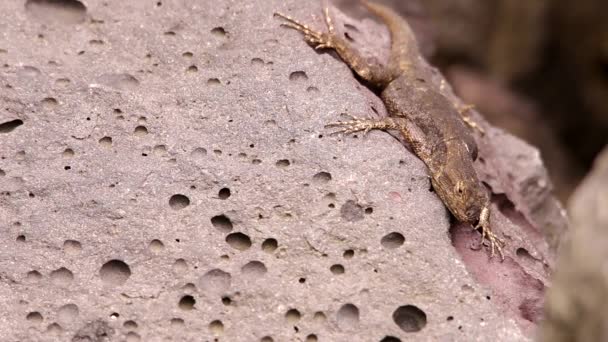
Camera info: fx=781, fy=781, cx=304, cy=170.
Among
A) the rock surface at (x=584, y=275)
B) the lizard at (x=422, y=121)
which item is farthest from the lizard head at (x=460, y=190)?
the rock surface at (x=584, y=275)

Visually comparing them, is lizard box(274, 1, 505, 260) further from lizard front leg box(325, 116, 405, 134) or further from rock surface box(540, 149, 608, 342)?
rock surface box(540, 149, 608, 342)

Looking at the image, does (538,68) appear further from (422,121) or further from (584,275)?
(584,275)

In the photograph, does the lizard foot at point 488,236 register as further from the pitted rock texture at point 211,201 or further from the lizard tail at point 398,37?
the lizard tail at point 398,37

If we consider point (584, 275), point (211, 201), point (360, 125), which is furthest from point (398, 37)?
point (584, 275)

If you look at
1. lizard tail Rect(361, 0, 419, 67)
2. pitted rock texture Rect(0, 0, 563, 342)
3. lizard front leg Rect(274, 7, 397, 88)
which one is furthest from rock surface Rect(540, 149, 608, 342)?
lizard tail Rect(361, 0, 419, 67)

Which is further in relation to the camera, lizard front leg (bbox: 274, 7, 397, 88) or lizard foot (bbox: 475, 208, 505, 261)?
lizard front leg (bbox: 274, 7, 397, 88)

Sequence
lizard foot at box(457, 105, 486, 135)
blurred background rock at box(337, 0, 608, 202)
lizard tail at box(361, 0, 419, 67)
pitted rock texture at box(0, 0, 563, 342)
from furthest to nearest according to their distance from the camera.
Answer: blurred background rock at box(337, 0, 608, 202)
lizard foot at box(457, 105, 486, 135)
lizard tail at box(361, 0, 419, 67)
pitted rock texture at box(0, 0, 563, 342)

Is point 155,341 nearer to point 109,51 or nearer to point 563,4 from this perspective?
point 109,51
